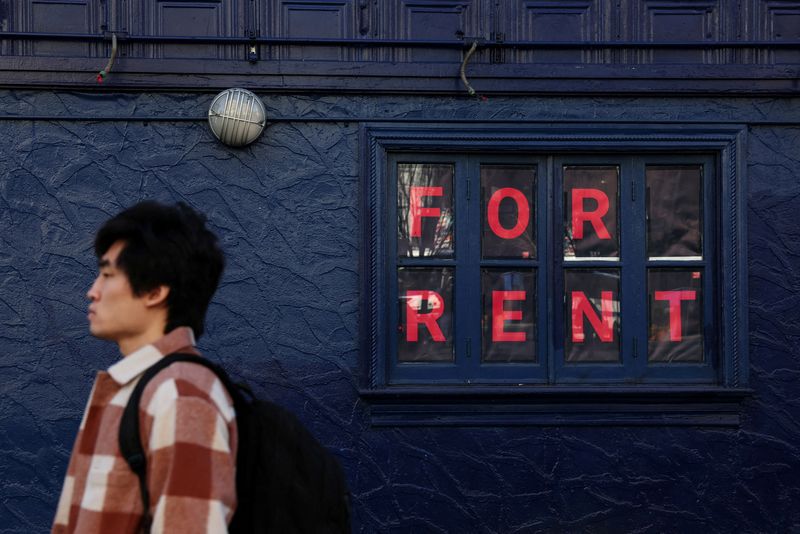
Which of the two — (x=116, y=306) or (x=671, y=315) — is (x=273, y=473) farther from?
(x=671, y=315)

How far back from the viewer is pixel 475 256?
18.6ft

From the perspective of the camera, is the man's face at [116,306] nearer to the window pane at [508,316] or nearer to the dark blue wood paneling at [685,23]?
the window pane at [508,316]

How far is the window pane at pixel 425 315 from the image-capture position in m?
5.66

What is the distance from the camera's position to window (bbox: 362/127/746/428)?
5617 millimetres

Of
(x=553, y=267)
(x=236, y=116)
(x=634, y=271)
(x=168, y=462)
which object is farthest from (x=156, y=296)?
(x=634, y=271)

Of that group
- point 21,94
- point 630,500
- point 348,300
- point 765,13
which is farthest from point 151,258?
point 765,13

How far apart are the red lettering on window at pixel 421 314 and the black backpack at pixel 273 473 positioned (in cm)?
341

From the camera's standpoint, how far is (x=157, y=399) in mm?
2016

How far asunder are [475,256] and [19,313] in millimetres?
2819

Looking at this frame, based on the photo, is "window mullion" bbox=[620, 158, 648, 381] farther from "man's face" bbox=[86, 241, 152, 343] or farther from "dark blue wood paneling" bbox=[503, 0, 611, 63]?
"man's face" bbox=[86, 241, 152, 343]

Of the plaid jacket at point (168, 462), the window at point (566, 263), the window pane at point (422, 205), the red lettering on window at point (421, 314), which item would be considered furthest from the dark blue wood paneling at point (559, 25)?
the plaid jacket at point (168, 462)

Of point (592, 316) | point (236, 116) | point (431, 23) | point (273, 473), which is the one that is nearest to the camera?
point (273, 473)

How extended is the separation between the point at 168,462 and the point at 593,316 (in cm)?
416

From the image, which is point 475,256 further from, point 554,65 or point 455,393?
point 554,65
